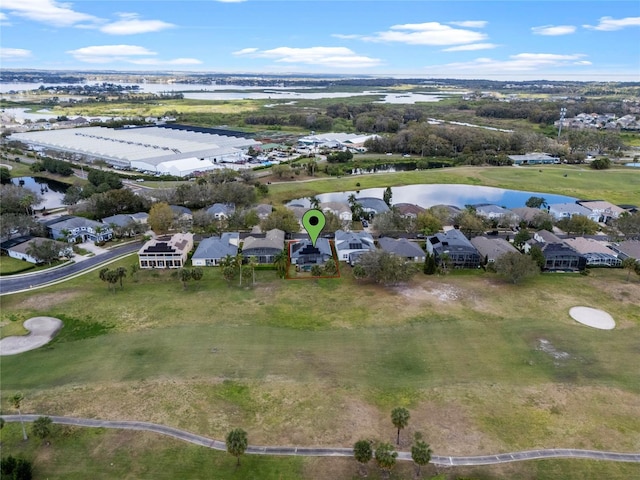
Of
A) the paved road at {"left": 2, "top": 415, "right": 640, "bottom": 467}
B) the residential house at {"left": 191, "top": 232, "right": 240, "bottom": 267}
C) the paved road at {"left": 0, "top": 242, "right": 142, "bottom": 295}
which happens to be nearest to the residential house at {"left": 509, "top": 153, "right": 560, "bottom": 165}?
the residential house at {"left": 191, "top": 232, "right": 240, "bottom": 267}

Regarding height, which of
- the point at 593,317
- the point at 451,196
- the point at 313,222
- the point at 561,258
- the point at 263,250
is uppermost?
the point at 313,222

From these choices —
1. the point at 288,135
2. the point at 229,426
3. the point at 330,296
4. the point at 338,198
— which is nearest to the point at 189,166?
the point at 338,198

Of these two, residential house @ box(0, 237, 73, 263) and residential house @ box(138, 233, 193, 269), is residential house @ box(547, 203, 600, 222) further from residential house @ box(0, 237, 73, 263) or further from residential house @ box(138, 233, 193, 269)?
residential house @ box(0, 237, 73, 263)

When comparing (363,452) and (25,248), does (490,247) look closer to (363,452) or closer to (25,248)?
(363,452)

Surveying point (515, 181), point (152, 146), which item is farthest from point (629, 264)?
point (152, 146)

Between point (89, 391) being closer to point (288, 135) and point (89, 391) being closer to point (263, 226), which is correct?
point (263, 226)

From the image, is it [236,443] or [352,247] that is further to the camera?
[352,247]
